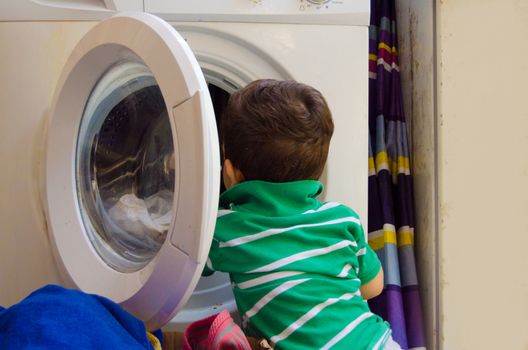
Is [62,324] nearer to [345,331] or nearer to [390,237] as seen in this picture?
[345,331]

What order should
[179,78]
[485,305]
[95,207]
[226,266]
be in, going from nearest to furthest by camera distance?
[179,78] → [226,266] → [95,207] → [485,305]

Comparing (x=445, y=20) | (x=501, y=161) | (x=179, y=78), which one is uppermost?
(x=445, y=20)

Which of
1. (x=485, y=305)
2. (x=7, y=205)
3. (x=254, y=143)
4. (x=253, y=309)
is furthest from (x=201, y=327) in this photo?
(x=485, y=305)

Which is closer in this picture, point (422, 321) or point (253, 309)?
point (253, 309)

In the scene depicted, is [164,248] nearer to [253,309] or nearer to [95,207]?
[253,309]

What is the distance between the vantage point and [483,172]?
1.07 m

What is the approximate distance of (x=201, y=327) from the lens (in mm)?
799

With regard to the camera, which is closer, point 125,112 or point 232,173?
point 232,173

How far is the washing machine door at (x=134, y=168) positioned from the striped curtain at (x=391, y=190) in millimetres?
486

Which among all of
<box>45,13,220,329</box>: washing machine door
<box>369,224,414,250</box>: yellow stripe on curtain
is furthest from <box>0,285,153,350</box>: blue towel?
<box>369,224,414,250</box>: yellow stripe on curtain

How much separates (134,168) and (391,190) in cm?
57

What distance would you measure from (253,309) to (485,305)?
54cm

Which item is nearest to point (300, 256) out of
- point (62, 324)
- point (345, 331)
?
point (345, 331)

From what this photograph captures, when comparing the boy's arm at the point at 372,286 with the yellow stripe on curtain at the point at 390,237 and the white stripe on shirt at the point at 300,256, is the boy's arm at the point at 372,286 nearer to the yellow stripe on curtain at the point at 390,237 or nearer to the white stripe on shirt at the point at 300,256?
the white stripe on shirt at the point at 300,256
